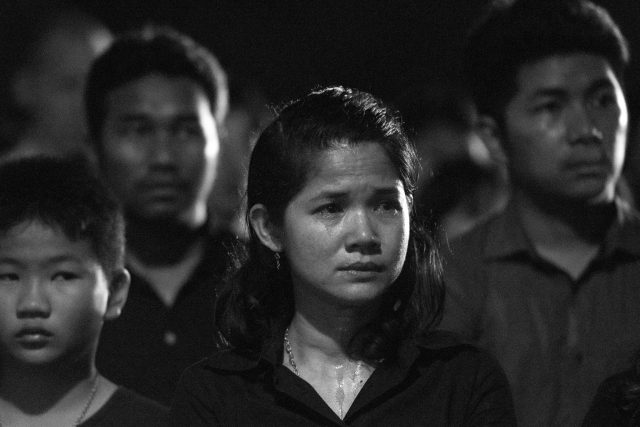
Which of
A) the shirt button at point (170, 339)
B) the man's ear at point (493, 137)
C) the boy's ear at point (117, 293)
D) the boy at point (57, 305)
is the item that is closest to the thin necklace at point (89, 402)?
the boy at point (57, 305)

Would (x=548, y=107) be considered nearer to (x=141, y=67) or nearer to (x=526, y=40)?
(x=526, y=40)

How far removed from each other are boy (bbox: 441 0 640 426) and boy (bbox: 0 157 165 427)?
0.80m

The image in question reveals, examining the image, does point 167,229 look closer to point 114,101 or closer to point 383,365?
point 114,101

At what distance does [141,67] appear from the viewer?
3543mm

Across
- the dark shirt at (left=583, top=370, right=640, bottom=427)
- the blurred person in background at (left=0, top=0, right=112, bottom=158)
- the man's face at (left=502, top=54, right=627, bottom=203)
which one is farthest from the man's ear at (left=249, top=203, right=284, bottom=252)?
the blurred person in background at (left=0, top=0, right=112, bottom=158)

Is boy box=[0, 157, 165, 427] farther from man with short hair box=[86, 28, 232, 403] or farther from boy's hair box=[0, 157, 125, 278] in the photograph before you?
man with short hair box=[86, 28, 232, 403]

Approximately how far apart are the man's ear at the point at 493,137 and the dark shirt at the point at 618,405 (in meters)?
0.93

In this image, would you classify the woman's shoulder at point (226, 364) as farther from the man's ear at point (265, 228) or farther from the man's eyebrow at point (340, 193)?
the man's eyebrow at point (340, 193)

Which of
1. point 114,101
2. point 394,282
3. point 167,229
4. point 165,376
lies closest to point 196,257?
point 167,229

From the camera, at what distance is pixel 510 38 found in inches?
127

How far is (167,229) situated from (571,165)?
3.56 feet

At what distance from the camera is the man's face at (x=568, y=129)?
117 inches

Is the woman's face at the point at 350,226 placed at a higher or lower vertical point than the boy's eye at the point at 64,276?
higher

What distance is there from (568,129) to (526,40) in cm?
32
